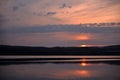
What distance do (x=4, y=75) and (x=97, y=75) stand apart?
2.55 m

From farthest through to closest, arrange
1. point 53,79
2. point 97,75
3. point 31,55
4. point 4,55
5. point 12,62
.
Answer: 1. point 31,55
2. point 12,62
3. point 4,55
4. point 97,75
5. point 53,79

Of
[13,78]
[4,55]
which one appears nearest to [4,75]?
[13,78]

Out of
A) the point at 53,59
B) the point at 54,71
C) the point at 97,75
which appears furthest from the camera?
the point at 53,59

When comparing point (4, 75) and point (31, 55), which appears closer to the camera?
point (4, 75)

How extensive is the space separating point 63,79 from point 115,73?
2084mm

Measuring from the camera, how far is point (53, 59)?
1878cm

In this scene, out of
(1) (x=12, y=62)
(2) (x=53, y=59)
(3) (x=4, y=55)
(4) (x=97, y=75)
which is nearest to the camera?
(4) (x=97, y=75)

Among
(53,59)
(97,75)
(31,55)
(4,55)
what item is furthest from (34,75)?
(31,55)

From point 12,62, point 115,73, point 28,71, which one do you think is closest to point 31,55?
point 12,62

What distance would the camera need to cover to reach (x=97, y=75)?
39.2 feet

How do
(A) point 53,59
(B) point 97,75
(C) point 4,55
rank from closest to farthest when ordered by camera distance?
(B) point 97,75
(C) point 4,55
(A) point 53,59

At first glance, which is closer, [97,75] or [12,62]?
[97,75]

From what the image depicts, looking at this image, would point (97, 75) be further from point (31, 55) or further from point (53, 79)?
point (31, 55)

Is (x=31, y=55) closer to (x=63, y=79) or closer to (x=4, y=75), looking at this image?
(x=4, y=75)
